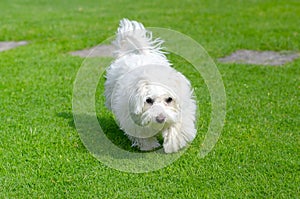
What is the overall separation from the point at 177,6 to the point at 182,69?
646cm

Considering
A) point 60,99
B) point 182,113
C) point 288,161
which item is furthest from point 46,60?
point 288,161

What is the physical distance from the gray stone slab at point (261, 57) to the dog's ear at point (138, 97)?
3967 millimetres

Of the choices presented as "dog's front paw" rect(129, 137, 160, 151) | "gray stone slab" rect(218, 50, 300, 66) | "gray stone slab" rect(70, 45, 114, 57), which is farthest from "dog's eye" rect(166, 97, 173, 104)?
"gray stone slab" rect(70, 45, 114, 57)

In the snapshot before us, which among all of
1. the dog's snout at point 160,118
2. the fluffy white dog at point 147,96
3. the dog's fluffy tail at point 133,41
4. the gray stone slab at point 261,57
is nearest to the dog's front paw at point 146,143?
the fluffy white dog at point 147,96

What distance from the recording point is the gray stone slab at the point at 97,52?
839cm

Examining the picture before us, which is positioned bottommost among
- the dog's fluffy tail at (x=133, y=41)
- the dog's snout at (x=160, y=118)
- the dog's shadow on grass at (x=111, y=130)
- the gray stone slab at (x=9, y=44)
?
the gray stone slab at (x=9, y=44)

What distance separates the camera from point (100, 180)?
4.14 metres

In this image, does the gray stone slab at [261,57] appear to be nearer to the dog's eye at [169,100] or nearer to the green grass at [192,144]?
the green grass at [192,144]

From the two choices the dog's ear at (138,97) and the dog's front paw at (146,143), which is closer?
the dog's ear at (138,97)

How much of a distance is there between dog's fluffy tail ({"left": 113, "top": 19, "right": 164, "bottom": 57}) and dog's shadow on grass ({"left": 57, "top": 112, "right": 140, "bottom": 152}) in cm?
73

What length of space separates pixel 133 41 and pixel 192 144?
3.82 ft

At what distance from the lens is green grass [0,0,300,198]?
4.03m

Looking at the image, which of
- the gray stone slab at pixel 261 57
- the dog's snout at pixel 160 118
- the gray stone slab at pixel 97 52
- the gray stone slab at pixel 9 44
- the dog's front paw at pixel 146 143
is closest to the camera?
the dog's snout at pixel 160 118

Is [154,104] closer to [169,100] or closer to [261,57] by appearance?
[169,100]
